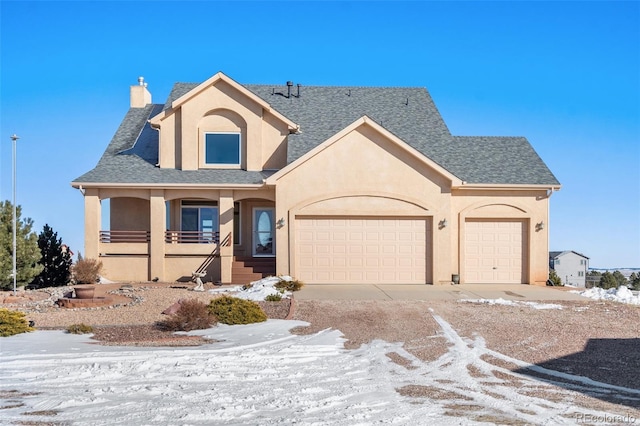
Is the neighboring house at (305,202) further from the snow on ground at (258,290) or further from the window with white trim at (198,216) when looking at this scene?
the snow on ground at (258,290)

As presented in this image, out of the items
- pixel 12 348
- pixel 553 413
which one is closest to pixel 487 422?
pixel 553 413

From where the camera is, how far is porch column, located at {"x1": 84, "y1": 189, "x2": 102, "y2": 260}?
2250 cm

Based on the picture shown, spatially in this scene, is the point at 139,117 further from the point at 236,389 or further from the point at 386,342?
the point at 236,389

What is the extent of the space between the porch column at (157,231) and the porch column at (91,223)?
6.58 feet

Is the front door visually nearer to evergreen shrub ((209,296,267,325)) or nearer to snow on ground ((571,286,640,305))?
evergreen shrub ((209,296,267,325))

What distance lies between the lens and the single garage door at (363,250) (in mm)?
21688

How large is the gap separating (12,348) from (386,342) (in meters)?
6.51

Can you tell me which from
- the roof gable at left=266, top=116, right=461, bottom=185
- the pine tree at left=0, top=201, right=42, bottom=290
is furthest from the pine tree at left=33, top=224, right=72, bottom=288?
the roof gable at left=266, top=116, right=461, bottom=185

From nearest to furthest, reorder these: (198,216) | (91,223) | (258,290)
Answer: (258,290), (91,223), (198,216)

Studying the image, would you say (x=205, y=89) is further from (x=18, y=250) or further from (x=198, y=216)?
(x=18, y=250)

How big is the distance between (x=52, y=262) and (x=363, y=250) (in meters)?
11.7

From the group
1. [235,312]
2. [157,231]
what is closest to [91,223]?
[157,231]

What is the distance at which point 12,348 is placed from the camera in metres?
10.4

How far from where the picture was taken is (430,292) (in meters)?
19.3
